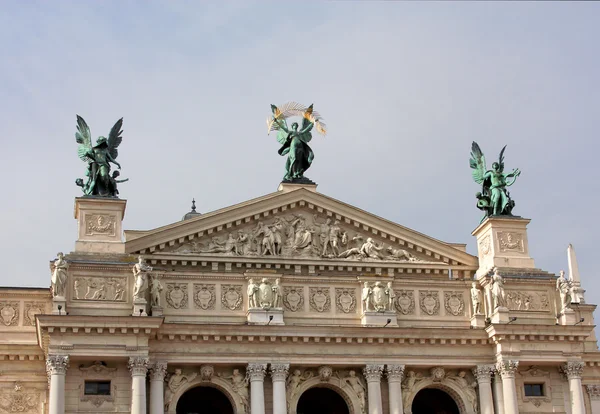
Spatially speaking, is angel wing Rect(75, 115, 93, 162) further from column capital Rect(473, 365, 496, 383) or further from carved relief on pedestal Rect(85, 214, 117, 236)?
column capital Rect(473, 365, 496, 383)

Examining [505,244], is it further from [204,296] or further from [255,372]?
[204,296]

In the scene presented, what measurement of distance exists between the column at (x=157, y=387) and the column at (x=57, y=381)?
327cm

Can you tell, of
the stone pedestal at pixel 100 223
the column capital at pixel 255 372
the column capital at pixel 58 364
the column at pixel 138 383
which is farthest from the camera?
the stone pedestal at pixel 100 223

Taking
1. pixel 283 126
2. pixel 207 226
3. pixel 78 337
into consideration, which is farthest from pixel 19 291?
pixel 283 126

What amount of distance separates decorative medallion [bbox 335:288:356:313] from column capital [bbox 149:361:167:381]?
7529mm

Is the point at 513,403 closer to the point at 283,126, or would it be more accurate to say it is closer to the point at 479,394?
the point at 479,394

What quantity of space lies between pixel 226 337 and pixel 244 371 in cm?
158

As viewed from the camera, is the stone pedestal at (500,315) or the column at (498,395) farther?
the stone pedestal at (500,315)

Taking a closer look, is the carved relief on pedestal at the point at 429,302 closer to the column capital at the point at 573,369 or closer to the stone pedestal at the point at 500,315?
the stone pedestal at the point at 500,315

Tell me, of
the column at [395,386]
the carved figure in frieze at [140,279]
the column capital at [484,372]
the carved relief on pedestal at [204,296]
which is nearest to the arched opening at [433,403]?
the column capital at [484,372]

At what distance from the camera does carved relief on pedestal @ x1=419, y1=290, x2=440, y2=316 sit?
44.6 m

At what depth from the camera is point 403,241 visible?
45.4 metres

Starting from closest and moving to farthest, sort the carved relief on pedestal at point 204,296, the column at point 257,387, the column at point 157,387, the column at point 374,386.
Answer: the column at point 157,387, the column at point 257,387, the column at point 374,386, the carved relief on pedestal at point 204,296

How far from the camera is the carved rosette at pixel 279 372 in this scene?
41.9 m
